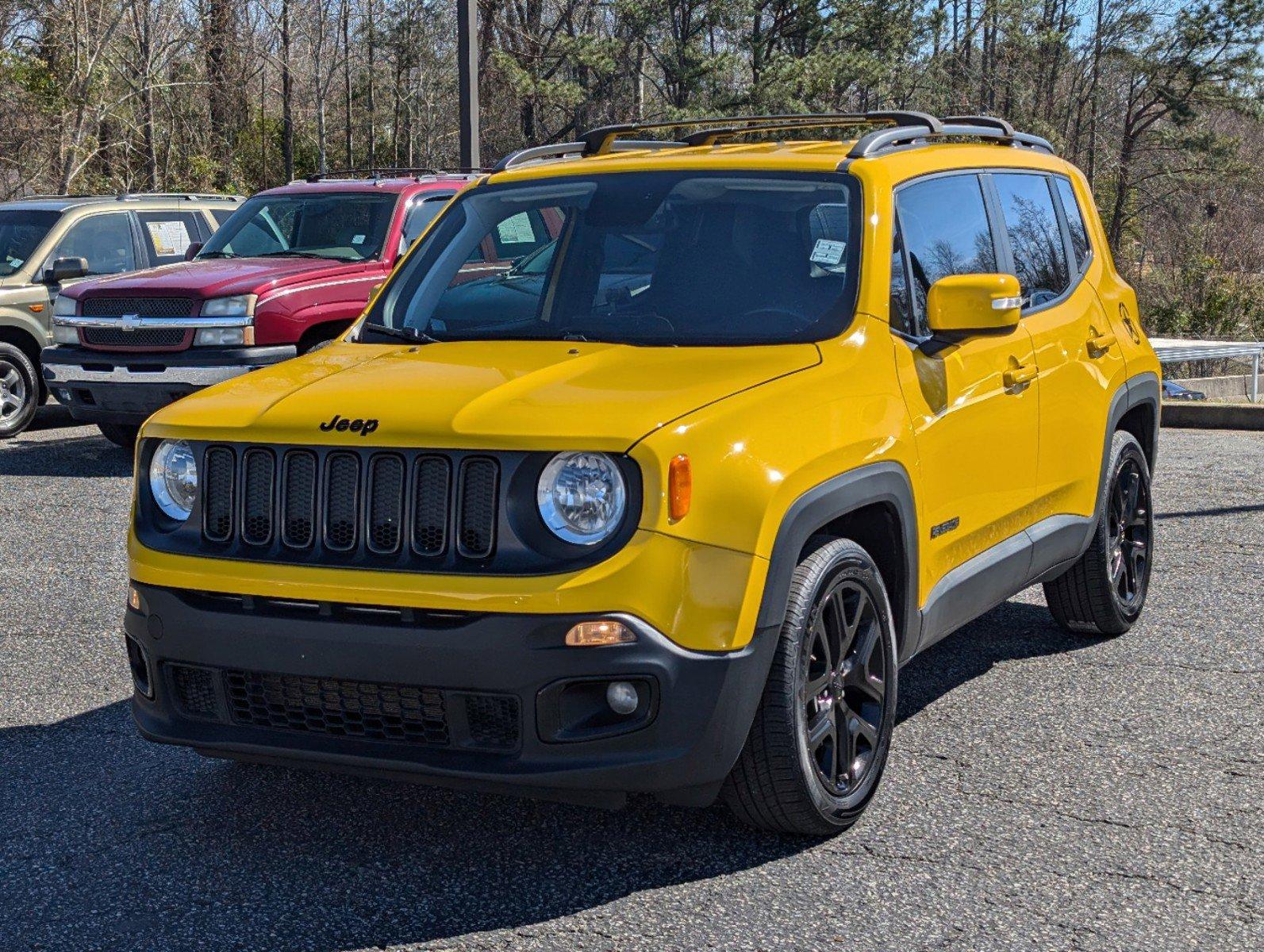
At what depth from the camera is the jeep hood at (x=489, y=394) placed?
368cm

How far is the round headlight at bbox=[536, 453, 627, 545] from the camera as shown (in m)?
3.60

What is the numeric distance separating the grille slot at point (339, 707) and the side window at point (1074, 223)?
346 cm

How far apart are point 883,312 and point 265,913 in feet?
7.67

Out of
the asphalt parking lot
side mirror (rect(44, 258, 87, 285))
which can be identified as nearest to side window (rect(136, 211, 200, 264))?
side mirror (rect(44, 258, 87, 285))

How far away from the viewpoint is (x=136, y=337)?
10797mm

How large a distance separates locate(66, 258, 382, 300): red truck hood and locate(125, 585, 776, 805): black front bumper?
7052 millimetres

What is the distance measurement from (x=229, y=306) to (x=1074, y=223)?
6.17 meters

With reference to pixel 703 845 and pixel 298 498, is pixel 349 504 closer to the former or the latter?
pixel 298 498

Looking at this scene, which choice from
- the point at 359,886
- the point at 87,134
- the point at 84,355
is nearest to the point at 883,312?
the point at 359,886

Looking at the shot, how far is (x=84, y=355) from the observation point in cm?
1092

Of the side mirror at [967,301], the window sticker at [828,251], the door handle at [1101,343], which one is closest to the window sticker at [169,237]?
the door handle at [1101,343]

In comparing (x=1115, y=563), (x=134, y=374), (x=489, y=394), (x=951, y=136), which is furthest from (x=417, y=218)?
(x=489, y=394)

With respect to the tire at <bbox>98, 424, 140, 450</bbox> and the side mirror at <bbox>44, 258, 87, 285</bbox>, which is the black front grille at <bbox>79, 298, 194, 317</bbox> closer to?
the tire at <bbox>98, 424, 140, 450</bbox>

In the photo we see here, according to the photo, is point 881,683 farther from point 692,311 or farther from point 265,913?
point 265,913
